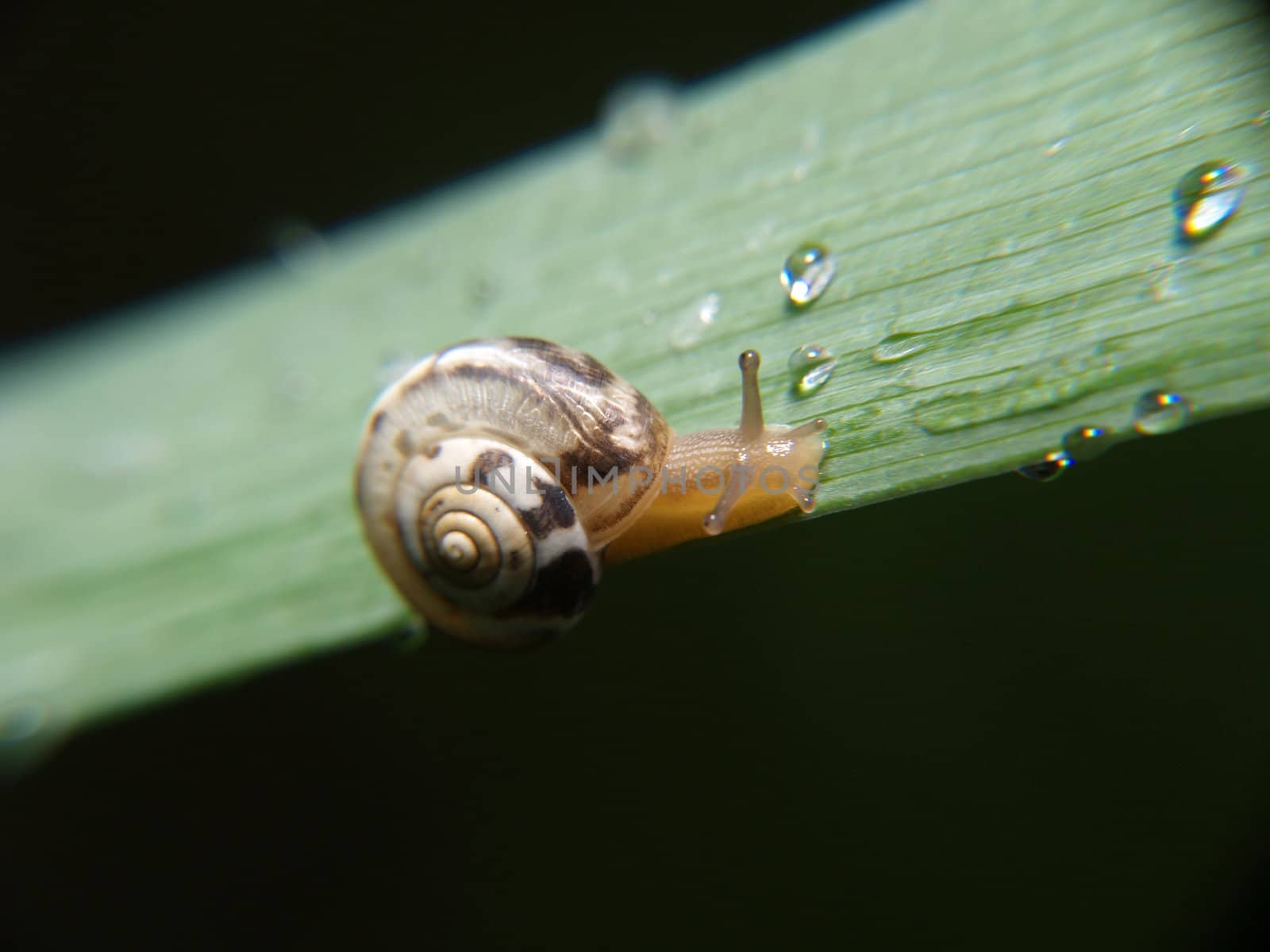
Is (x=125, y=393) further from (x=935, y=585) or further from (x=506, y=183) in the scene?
(x=935, y=585)

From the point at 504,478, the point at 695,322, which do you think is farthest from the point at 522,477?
the point at 695,322

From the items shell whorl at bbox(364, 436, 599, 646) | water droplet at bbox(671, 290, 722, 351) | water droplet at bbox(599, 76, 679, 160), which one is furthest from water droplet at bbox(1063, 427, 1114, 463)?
water droplet at bbox(599, 76, 679, 160)

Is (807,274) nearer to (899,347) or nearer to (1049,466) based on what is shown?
(899,347)

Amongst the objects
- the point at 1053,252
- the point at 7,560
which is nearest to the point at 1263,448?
the point at 1053,252

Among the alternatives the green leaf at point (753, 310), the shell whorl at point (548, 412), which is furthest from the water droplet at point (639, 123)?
the shell whorl at point (548, 412)

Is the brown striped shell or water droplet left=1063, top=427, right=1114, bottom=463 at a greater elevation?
the brown striped shell

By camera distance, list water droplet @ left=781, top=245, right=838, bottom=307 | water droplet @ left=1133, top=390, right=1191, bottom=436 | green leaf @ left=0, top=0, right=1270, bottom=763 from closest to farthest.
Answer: water droplet @ left=1133, top=390, right=1191, bottom=436
green leaf @ left=0, top=0, right=1270, bottom=763
water droplet @ left=781, top=245, right=838, bottom=307

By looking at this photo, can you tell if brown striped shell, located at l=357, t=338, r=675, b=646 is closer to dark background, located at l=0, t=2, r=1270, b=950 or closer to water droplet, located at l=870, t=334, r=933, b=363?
water droplet, located at l=870, t=334, r=933, b=363

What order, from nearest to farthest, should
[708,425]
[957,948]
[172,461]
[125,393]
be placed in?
1. [708,425]
2. [957,948]
3. [172,461]
4. [125,393]
